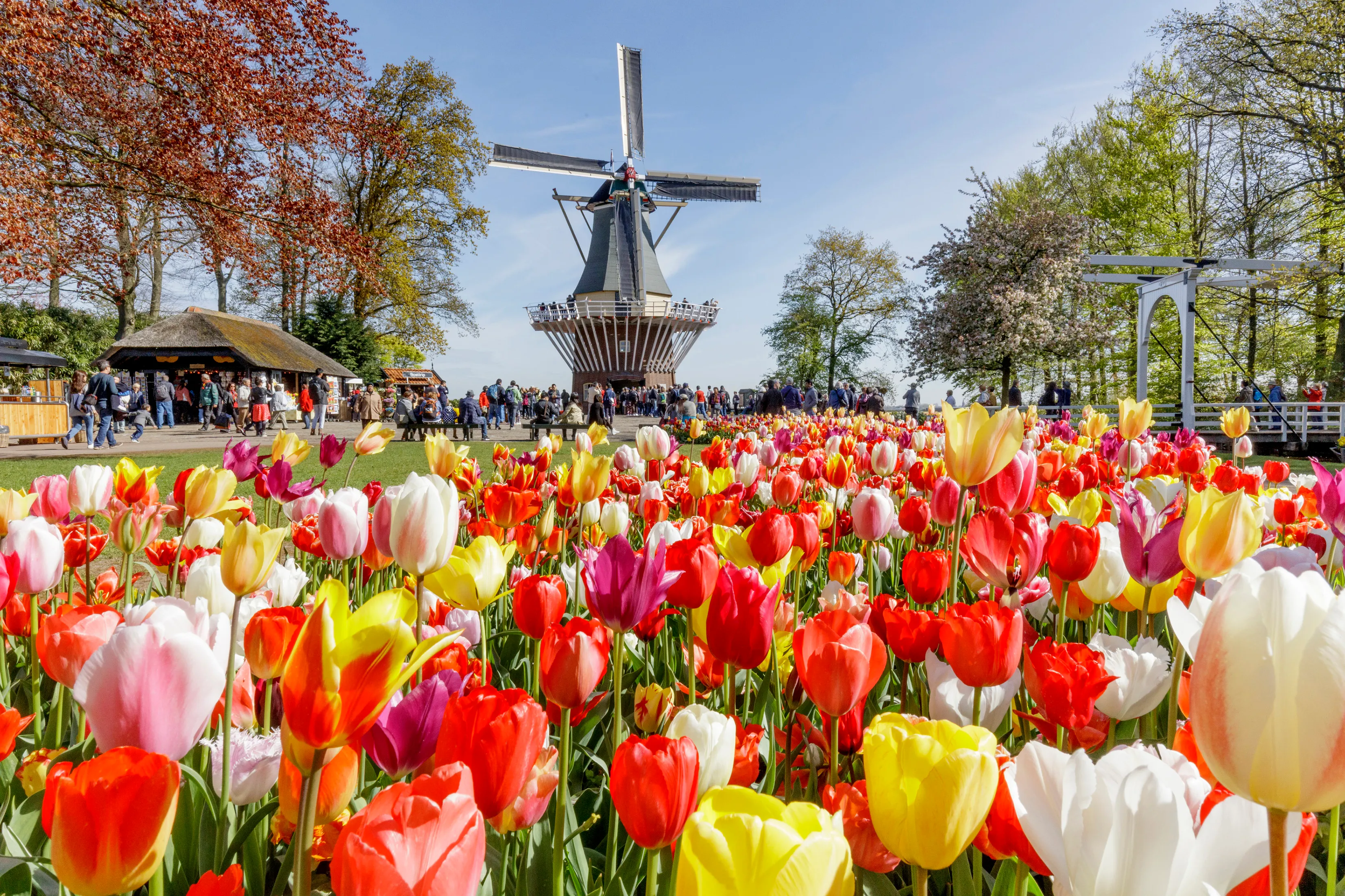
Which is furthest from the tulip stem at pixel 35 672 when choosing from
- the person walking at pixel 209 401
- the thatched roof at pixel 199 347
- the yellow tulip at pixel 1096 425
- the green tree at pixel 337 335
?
the green tree at pixel 337 335

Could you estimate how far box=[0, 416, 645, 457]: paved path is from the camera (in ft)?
44.6

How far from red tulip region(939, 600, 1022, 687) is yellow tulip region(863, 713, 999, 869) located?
0.35 m

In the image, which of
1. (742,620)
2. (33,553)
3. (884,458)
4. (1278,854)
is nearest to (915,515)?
(884,458)

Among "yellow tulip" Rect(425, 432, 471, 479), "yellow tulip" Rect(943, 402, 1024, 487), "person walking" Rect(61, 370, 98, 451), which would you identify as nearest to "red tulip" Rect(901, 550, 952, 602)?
"yellow tulip" Rect(943, 402, 1024, 487)

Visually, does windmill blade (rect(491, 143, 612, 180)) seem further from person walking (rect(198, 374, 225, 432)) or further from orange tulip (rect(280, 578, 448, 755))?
orange tulip (rect(280, 578, 448, 755))

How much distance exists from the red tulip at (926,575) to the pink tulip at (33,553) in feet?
5.01

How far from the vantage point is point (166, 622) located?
76 centimetres

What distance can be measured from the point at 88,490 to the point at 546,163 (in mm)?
38301

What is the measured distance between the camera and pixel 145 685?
688 mm

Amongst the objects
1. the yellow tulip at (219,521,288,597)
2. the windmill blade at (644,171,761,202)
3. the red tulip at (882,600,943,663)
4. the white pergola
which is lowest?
the red tulip at (882,600,943,663)

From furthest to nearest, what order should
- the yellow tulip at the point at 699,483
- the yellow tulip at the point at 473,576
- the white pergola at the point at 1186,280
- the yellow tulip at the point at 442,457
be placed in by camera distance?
the white pergola at the point at 1186,280, the yellow tulip at the point at 699,483, the yellow tulip at the point at 442,457, the yellow tulip at the point at 473,576

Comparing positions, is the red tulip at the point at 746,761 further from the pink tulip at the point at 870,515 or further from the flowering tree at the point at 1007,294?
the flowering tree at the point at 1007,294

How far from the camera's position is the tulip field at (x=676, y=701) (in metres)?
0.48

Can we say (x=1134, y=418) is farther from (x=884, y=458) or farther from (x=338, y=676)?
(x=338, y=676)
